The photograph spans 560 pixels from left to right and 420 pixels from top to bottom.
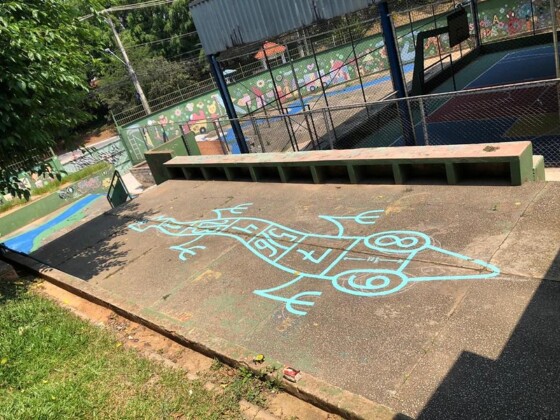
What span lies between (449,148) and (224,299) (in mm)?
5322

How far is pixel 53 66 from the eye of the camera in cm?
752

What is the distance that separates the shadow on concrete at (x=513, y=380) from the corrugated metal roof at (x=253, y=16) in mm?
8601

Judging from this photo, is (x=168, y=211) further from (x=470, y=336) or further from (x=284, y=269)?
(x=470, y=336)

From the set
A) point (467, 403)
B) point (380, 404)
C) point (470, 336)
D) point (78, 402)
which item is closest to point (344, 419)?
point (380, 404)

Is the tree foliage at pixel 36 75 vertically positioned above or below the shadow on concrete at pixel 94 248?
above

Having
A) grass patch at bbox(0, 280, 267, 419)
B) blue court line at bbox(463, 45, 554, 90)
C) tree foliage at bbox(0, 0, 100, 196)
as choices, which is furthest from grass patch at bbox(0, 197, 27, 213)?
blue court line at bbox(463, 45, 554, 90)

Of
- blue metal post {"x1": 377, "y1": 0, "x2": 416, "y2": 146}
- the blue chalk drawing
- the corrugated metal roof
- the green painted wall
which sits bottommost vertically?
the green painted wall

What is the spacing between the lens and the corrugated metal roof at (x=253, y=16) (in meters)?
11.6

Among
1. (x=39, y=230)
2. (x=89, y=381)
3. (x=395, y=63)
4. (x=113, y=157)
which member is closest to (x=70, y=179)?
(x=113, y=157)

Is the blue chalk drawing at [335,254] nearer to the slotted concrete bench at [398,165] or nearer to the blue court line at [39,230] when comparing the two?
the slotted concrete bench at [398,165]

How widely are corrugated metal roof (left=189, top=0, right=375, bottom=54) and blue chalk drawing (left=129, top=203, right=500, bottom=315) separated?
19.5ft

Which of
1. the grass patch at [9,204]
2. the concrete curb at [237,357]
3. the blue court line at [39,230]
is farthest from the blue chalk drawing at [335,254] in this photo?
the grass patch at [9,204]

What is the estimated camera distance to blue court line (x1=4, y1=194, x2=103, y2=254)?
1896 cm

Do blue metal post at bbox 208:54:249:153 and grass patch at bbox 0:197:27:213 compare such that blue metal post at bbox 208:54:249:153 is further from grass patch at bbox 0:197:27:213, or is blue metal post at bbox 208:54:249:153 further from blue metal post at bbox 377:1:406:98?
grass patch at bbox 0:197:27:213
